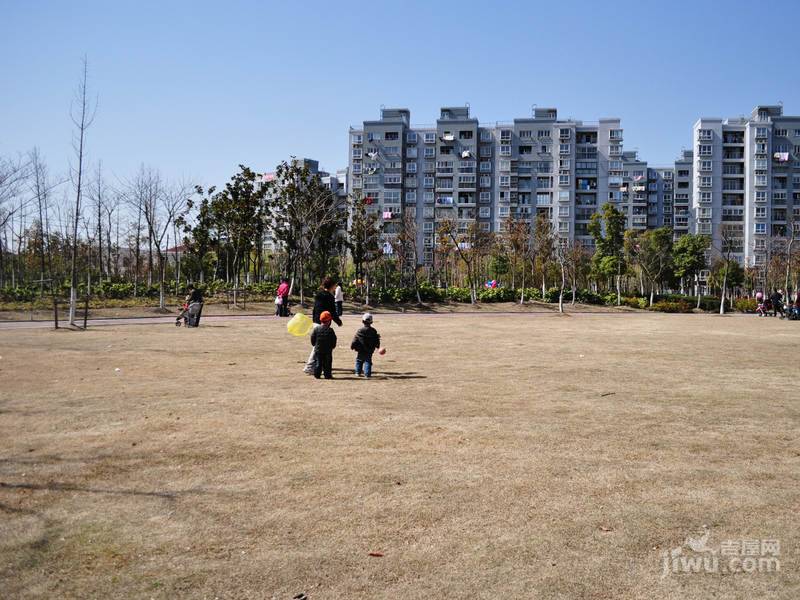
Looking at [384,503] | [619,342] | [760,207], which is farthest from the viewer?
[760,207]

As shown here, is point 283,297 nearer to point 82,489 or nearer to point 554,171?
point 82,489

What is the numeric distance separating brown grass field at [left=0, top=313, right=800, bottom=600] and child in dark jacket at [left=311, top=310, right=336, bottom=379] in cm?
31

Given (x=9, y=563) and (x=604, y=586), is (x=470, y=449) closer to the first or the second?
(x=604, y=586)

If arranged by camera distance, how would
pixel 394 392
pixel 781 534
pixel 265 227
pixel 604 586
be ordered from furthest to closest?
pixel 265 227 < pixel 394 392 < pixel 781 534 < pixel 604 586

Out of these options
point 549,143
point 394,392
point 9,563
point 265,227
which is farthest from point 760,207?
point 9,563

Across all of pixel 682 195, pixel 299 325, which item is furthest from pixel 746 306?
pixel 682 195

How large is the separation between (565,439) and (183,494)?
4.14 m

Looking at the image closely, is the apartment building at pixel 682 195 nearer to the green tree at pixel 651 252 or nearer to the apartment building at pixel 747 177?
the apartment building at pixel 747 177

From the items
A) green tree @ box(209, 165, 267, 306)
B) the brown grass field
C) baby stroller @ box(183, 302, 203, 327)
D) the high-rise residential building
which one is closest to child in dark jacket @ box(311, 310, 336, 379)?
the brown grass field

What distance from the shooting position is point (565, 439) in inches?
289

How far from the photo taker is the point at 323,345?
11703 millimetres

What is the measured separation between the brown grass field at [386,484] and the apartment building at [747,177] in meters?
90.0

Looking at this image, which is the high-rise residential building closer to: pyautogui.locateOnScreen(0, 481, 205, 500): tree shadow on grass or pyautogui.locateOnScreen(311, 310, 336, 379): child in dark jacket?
pyautogui.locateOnScreen(311, 310, 336, 379): child in dark jacket

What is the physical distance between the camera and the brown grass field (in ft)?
13.5
